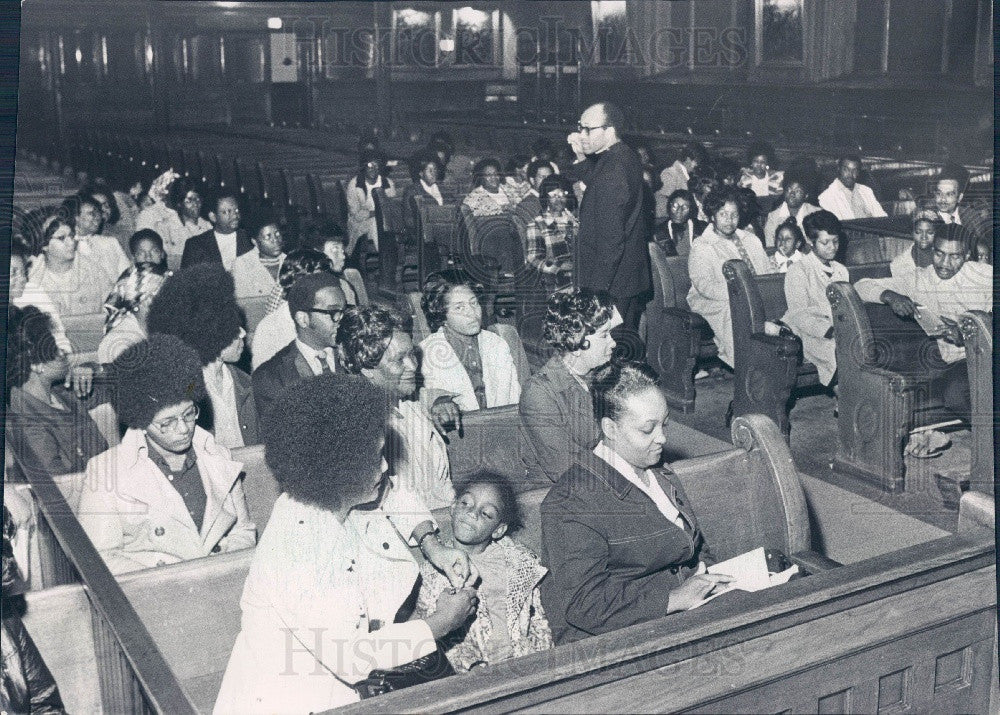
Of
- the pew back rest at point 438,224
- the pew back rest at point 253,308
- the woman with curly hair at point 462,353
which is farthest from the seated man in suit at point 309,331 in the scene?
the pew back rest at point 438,224

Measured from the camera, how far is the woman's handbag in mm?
1974

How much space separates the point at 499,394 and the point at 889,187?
662cm

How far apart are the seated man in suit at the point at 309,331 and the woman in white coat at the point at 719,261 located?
85.2 inches

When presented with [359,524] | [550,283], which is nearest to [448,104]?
[550,283]

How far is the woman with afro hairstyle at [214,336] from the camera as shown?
11.0 ft

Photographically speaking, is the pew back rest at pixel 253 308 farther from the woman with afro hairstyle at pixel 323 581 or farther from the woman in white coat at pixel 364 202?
the woman in white coat at pixel 364 202

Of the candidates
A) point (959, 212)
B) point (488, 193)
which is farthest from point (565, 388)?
point (488, 193)

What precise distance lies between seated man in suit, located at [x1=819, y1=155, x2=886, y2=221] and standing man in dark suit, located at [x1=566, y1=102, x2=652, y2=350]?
9.51ft

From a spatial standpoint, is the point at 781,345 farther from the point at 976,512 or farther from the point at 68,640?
the point at 68,640

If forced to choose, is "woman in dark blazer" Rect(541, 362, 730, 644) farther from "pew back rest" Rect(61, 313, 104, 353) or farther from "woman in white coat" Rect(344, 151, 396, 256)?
"woman in white coat" Rect(344, 151, 396, 256)

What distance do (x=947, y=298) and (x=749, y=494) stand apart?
2.47 m

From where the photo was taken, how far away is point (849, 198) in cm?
755

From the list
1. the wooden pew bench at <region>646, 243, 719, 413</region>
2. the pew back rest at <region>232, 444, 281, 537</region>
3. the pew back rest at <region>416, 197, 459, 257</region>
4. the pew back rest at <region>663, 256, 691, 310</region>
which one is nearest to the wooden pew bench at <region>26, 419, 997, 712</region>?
the pew back rest at <region>232, 444, 281, 537</region>

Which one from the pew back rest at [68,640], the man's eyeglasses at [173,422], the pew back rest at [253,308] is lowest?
the pew back rest at [68,640]
